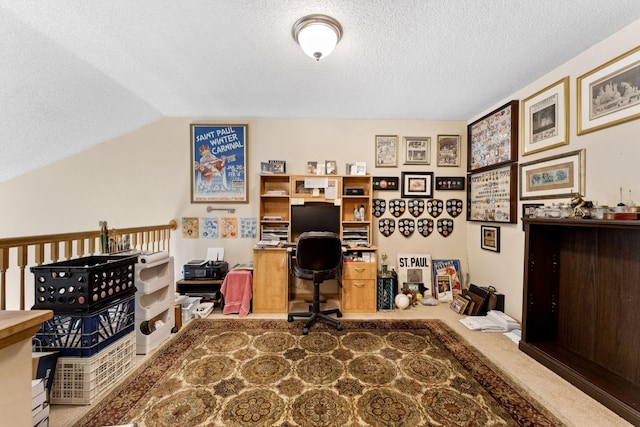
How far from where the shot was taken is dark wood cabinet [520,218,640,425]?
62.5 inches

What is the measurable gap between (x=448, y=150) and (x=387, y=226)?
137cm

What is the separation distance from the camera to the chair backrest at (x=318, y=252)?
2439mm

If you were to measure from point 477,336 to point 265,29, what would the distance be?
320cm

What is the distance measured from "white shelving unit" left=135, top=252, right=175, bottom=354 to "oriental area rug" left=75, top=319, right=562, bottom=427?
0.46ft

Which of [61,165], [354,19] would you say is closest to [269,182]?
[354,19]

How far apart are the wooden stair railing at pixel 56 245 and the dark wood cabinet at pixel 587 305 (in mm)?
3748

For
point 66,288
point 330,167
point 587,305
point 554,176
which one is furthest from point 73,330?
point 554,176

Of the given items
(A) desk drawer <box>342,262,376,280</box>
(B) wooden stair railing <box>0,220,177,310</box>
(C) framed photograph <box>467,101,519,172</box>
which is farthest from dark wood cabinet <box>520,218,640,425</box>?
(B) wooden stair railing <box>0,220,177,310</box>

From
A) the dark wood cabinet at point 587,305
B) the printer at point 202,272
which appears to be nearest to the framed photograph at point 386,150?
the dark wood cabinet at point 587,305

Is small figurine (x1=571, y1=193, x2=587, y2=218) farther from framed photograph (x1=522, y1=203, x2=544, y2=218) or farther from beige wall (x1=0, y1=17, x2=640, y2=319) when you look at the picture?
beige wall (x1=0, y1=17, x2=640, y2=319)

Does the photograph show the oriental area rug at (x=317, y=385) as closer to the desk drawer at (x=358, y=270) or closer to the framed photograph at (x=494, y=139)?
the desk drawer at (x=358, y=270)

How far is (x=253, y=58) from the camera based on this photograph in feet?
6.88

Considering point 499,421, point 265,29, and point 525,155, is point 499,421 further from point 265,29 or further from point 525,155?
point 265,29

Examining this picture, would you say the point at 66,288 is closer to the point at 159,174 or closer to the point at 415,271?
the point at 159,174
